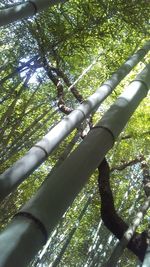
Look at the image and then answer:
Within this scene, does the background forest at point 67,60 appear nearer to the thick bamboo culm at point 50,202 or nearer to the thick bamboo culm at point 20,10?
the thick bamboo culm at point 50,202

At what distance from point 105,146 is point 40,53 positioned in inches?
93.0

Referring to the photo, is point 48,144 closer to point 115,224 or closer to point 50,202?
point 50,202

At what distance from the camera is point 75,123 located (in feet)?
8.20

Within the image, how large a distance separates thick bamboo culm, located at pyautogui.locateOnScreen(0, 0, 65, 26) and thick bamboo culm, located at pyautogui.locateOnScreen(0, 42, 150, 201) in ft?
2.27

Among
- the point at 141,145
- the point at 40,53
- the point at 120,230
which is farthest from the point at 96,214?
the point at 40,53

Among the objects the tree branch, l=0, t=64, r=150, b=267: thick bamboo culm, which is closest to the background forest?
l=0, t=64, r=150, b=267: thick bamboo culm

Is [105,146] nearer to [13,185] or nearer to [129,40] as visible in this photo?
[13,185]

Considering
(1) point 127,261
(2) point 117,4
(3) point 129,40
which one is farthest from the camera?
(1) point 127,261

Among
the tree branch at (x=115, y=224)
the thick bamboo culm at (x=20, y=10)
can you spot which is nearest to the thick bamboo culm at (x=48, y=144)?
the thick bamboo culm at (x=20, y=10)

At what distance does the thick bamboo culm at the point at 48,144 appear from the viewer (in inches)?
68.8

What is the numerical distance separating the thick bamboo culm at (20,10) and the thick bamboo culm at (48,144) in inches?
27.2

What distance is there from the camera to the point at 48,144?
2.35 m

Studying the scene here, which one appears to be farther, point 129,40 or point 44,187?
point 129,40

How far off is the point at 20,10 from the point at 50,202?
1579 mm
